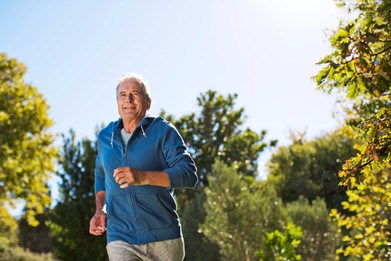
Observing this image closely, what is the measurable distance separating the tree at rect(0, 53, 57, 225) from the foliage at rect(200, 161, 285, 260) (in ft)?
18.3

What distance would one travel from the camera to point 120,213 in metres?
2.14

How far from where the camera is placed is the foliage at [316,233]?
11211 millimetres

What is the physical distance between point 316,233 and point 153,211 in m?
10.6

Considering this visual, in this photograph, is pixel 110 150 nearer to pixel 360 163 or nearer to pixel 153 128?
pixel 153 128

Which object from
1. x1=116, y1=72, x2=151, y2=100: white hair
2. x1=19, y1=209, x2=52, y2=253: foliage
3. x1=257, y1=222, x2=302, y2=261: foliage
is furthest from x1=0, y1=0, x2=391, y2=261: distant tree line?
x1=19, y1=209, x2=52, y2=253: foliage

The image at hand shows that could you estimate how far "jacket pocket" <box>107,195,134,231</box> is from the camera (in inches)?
82.7

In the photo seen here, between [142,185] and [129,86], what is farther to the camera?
[129,86]

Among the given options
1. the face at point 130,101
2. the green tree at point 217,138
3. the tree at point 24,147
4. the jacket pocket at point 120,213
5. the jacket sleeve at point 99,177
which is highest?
the green tree at point 217,138

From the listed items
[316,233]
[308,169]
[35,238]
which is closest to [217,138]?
[308,169]

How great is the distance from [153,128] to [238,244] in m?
8.69

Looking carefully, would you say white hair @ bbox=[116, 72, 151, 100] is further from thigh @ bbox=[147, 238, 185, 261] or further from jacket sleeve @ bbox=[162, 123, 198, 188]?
thigh @ bbox=[147, 238, 185, 261]

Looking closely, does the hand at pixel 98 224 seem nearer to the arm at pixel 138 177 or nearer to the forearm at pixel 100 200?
the forearm at pixel 100 200

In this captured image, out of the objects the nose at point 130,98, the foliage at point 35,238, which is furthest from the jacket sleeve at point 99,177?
the foliage at point 35,238

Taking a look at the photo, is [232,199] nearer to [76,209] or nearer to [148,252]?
[76,209]
